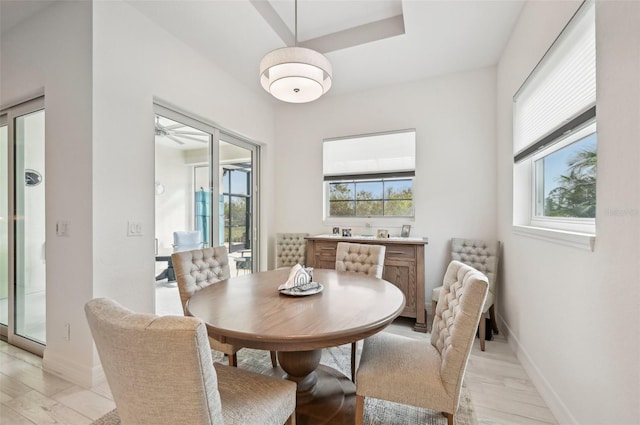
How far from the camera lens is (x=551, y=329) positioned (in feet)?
6.07

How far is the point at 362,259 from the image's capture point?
2.61 metres

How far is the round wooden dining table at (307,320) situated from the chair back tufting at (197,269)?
26 cm

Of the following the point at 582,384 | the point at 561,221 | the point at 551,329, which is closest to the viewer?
the point at 582,384

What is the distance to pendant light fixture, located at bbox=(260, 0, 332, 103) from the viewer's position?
1738 mm

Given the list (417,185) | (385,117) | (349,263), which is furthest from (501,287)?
(385,117)

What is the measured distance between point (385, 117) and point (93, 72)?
121 inches

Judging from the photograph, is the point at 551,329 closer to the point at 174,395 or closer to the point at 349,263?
the point at 349,263

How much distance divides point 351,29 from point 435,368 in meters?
3.09

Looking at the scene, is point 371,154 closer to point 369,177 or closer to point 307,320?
point 369,177

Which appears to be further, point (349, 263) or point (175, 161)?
point (175, 161)

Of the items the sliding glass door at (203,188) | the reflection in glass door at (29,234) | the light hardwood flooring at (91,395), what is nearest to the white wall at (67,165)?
the light hardwood flooring at (91,395)

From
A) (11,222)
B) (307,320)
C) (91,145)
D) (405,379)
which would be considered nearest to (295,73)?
(307,320)

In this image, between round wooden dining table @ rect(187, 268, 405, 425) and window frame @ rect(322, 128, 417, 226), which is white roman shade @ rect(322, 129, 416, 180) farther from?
round wooden dining table @ rect(187, 268, 405, 425)

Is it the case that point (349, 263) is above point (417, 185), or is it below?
below
